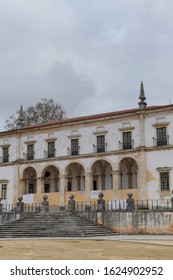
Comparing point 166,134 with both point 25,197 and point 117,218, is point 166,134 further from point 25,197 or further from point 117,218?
point 25,197

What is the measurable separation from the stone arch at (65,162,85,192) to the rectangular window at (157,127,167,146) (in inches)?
322

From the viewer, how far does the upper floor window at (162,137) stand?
105 feet

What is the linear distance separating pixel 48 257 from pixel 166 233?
46.7 feet

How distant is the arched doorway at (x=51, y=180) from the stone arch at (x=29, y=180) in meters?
1.14

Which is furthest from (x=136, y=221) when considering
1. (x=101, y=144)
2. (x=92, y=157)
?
(x=101, y=144)

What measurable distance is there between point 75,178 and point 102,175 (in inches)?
111

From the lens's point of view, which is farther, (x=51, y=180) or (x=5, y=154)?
(x=5, y=154)

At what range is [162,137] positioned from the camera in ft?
106

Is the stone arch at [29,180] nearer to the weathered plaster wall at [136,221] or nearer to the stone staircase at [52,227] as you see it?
the stone staircase at [52,227]

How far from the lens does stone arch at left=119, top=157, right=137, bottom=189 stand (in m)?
34.8

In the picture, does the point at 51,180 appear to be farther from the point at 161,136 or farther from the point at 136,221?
the point at 136,221

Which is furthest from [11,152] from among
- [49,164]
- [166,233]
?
[166,233]

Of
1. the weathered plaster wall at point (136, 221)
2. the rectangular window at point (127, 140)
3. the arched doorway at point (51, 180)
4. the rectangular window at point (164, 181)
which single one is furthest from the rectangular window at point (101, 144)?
the weathered plaster wall at point (136, 221)

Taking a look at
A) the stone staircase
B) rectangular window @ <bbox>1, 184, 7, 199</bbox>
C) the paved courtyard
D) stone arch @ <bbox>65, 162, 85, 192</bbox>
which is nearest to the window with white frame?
stone arch @ <bbox>65, 162, 85, 192</bbox>
